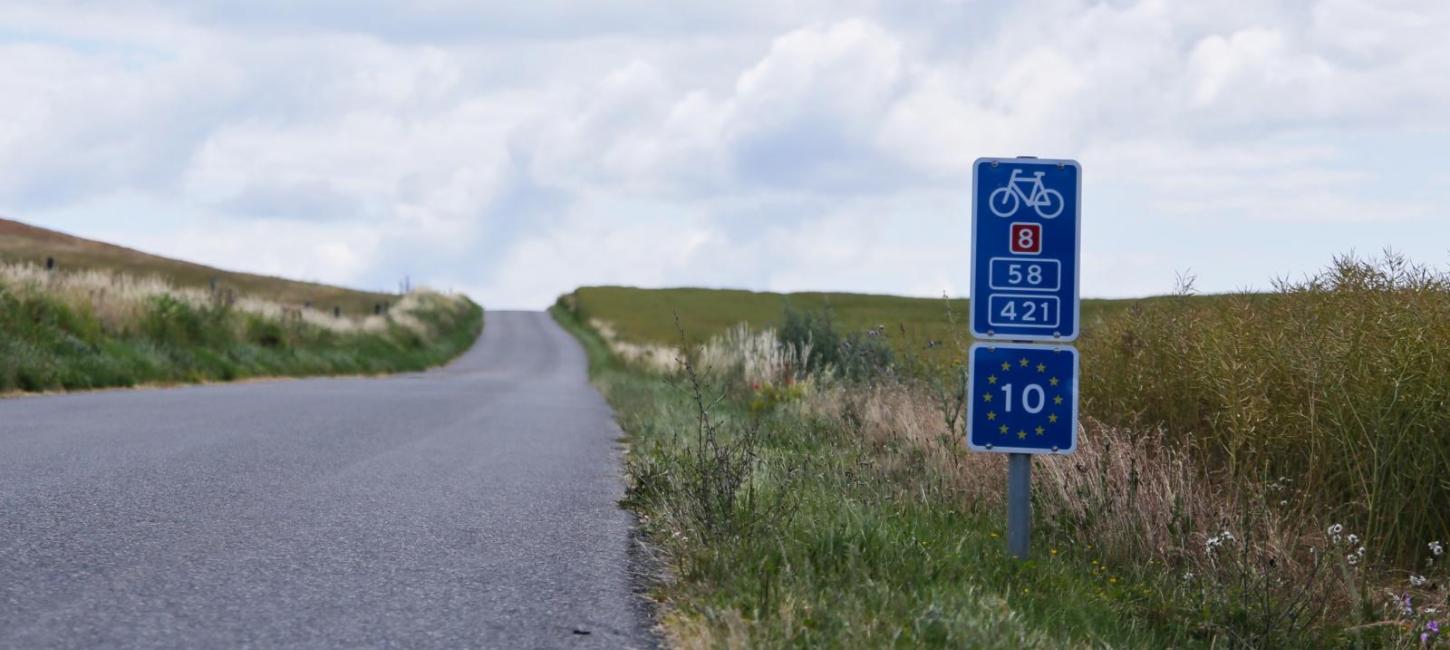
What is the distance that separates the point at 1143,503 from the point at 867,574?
2853mm

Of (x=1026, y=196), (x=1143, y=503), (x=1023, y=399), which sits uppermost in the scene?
(x=1026, y=196)

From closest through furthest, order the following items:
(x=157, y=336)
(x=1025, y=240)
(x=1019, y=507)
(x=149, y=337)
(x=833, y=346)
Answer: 1. (x=1025, y=240)
2. (x=1019, y=507)
3. (x=833, y=346)
4. (x=149, y=337)
5. (x=157, y=336)

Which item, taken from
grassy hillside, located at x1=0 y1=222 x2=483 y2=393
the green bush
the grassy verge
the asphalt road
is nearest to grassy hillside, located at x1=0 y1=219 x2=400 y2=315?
grassy hillside, located at x1=0 y1=222 x2=483 y2=393

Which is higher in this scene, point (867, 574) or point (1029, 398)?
point (1029, 398)

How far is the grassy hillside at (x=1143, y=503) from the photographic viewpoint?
205 inches

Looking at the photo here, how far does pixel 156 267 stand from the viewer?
74.9 m

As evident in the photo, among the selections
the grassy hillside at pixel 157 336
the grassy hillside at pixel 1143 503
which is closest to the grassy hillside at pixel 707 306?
the grassy hillside at pixel 157 336

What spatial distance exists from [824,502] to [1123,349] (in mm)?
4299

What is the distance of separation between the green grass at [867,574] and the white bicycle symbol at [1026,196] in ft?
5.04

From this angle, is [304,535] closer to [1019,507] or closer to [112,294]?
[1019,507]

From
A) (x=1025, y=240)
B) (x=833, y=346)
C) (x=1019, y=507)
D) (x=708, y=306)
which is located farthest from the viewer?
(x=708, y=306)

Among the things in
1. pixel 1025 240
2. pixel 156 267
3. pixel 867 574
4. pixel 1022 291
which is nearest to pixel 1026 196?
pixel 1025 240

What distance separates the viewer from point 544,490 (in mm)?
9086

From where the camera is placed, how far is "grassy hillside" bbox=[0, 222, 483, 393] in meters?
19.3
